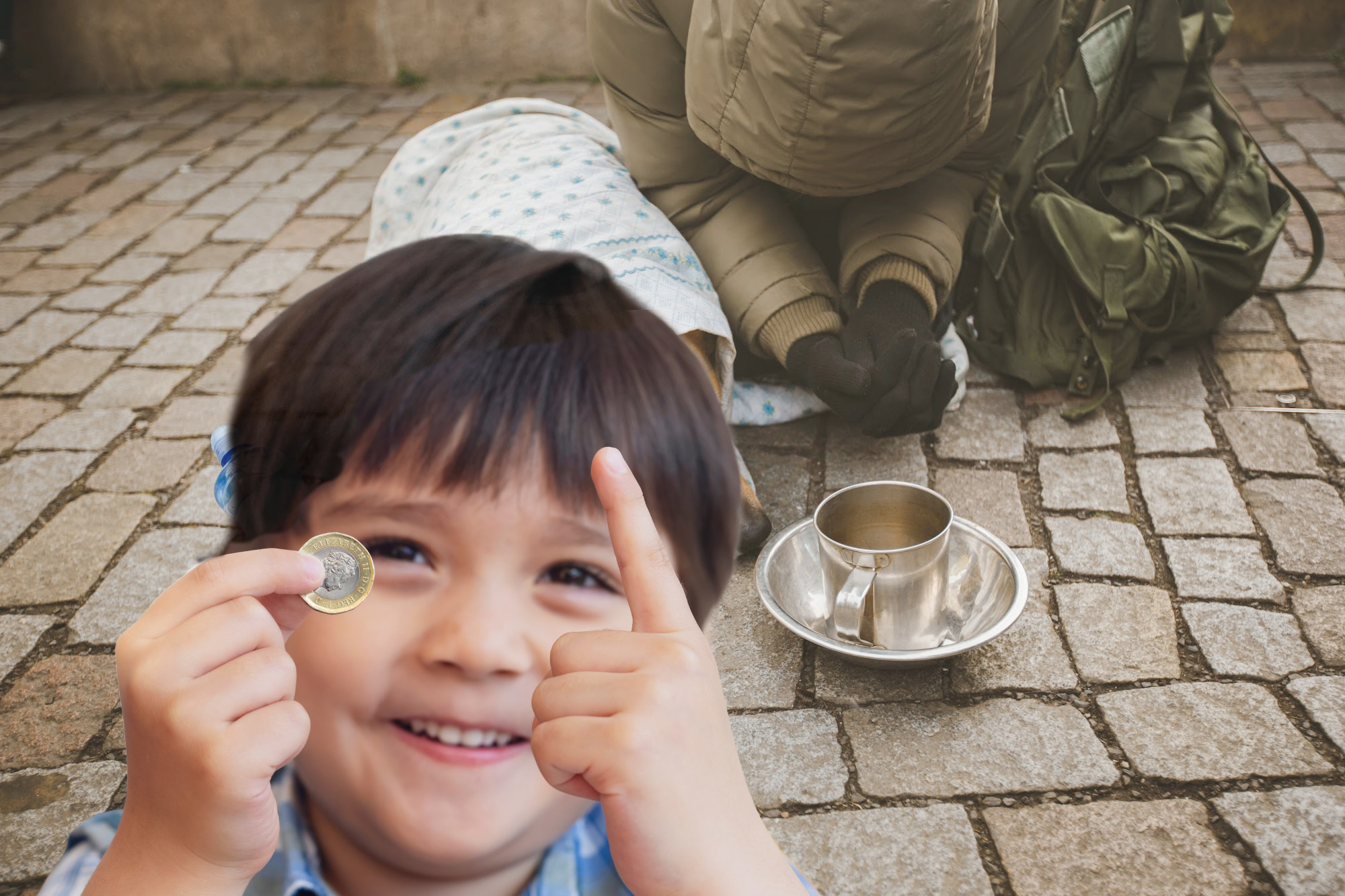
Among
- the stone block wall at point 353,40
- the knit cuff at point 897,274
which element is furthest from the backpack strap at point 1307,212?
the stone block wall at point 353,40

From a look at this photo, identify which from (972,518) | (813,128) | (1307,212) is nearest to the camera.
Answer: (813,128)

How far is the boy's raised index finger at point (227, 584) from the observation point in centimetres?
44

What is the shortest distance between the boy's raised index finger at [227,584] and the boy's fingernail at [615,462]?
14 centimetres

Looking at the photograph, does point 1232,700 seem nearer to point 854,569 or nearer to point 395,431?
point 854,569

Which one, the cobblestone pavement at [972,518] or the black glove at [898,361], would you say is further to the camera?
the black glove at [898,361]

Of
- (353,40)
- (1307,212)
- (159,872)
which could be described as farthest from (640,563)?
(353,40)

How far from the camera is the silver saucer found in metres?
1.10

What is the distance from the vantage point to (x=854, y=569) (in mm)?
1110

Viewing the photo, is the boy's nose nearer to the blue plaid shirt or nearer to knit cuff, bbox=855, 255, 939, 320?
the blue plaid shirt

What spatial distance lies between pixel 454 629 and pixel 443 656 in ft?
0.05

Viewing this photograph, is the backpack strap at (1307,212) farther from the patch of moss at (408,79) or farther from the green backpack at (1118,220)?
the patch of moss at (408,79)

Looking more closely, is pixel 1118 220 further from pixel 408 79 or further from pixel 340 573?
pixel 408 79

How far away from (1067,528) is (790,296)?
1.71ft

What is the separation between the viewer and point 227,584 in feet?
1.46
